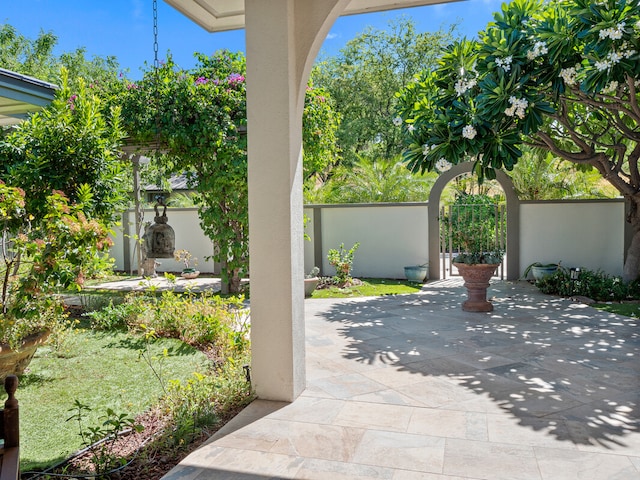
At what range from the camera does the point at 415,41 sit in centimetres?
2177

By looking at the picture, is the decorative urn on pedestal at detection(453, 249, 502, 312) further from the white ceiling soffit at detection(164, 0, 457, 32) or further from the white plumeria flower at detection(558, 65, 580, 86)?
the white ceiling soffit at detection(164, 0, 457, 32)

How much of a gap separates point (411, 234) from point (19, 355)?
875 centimetres

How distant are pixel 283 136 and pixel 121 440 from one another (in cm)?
251

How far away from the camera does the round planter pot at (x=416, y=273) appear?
11.4 metres

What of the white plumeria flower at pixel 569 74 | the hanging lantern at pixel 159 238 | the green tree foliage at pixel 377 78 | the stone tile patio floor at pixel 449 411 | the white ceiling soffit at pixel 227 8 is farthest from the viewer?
the green tree foliage at pixel 377 78

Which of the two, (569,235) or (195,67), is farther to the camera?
(569,235)

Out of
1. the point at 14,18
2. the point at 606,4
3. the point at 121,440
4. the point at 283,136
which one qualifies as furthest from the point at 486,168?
the point at 14,18

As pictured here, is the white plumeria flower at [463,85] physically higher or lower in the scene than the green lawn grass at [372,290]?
higher

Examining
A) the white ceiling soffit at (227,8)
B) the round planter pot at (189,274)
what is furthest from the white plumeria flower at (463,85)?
the round planter pot at (189,274)

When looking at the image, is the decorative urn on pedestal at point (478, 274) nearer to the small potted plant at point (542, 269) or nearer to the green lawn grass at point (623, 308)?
the green lawn grass at point (623, 308)

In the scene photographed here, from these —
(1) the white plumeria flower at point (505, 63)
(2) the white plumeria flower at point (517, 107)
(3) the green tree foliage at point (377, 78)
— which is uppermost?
(3) the green tree foliage at point (377, 78)

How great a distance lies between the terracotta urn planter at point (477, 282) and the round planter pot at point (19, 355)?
592 centimetres

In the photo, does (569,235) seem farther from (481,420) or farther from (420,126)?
(481,420)

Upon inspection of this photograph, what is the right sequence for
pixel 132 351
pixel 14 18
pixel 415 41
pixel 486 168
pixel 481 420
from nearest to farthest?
pixel 481 420 → pixel 132 351 → pixel 486 168 → pixel 415 41 → pixel 14 18
